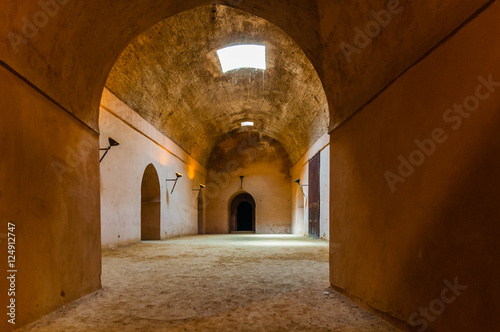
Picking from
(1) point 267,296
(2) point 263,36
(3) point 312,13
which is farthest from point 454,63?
(2) point 263,36

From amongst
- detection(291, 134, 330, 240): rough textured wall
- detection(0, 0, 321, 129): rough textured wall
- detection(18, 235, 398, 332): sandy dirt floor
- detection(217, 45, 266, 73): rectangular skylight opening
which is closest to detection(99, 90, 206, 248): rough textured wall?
detection(18, 235, 398, 332): sandy dirt floor

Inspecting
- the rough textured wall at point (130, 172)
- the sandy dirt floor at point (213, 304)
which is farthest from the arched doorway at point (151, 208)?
the sandy dirt floor at point (213, 304)

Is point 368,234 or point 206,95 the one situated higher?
point 206,95

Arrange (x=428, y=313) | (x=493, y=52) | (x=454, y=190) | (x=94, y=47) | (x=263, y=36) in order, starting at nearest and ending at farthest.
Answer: (x=493, y=52) → (x=454, y=190) → (x=428, y=313) → (x=94, y=47) → (x=263, y=36)

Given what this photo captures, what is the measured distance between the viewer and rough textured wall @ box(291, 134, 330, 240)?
11836 mm

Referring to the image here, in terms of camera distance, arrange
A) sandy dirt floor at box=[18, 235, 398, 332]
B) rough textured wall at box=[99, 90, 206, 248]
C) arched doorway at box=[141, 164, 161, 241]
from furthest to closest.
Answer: arched doorway at box=[141, 164, 161, 241], rough textured wall at box=[99, 90, 206, 248], sandy dirt floor at box=[18, 235, 398, 332]

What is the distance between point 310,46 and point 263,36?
224 inches

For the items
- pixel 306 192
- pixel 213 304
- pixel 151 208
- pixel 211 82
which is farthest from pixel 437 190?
pixel 306 192

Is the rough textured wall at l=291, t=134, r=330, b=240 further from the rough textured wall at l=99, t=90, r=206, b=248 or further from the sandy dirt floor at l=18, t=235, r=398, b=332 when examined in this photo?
the sandy dirt floor at l=18, t=235, r=398, b=332

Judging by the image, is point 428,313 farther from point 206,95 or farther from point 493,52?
point 206,95

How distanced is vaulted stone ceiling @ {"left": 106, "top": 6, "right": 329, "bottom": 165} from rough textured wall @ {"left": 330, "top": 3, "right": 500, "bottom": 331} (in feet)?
22.9

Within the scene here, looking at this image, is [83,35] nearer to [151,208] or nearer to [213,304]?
[213,304]

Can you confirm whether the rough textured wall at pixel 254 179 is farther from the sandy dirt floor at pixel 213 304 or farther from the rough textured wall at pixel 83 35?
the rough textured wall at pixel 83 35

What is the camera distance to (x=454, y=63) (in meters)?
2.03
